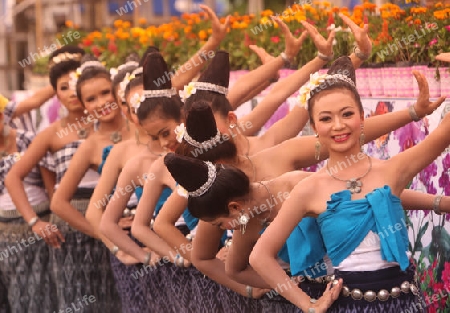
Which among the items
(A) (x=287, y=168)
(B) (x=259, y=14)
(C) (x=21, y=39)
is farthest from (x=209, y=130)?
(C) (x=21, y=39)

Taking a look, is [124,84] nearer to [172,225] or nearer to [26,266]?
[172,225]

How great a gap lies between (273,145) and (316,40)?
50cm

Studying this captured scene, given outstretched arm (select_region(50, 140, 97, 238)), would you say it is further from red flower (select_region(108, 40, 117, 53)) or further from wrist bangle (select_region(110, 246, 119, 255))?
red flower (select_region(108, 40, 117, 53))

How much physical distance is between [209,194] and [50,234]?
118 inches

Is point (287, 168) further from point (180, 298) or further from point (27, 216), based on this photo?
point (27, 216)

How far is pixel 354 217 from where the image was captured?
372 centimetres

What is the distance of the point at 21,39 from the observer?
1630 centimetres

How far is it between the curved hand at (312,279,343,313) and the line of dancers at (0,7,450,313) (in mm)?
13

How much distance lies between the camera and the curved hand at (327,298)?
12.3 feet

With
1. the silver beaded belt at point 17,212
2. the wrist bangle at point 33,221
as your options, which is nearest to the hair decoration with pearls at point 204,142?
the wrist bangle at point 33,221

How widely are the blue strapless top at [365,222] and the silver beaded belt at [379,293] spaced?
100mm

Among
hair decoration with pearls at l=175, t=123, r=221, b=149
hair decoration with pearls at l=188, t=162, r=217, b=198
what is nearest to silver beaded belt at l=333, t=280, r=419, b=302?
hair decoration with pearls at l=188, t=162, r=217, b=198

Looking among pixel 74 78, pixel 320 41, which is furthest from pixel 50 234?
pixel 320 41

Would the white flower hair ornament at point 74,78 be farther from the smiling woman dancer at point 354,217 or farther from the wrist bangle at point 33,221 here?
the smiling woman dancer at point 354,217
